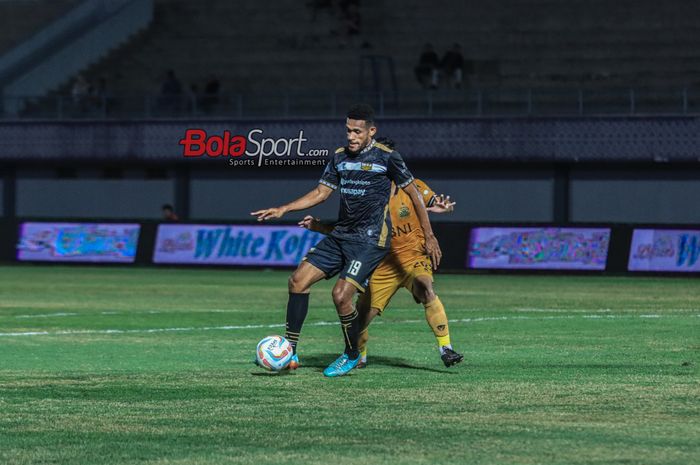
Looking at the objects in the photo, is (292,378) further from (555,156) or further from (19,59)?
(19,59)

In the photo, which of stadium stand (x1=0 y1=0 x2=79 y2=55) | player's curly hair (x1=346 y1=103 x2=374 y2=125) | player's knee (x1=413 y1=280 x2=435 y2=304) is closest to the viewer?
player's curly hair (x1=346 y1=103 x2=374 y2=125)

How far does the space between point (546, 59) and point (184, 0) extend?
13198mm

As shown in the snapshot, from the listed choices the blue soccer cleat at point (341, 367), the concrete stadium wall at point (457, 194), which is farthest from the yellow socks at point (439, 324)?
the concrete stadium wall at point (457, 194)

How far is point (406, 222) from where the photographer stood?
13719 mm

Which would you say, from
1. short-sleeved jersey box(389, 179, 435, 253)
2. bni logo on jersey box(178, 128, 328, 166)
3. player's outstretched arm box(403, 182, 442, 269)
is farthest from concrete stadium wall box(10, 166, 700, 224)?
player's outstretched arm box(403, 182, 442, 269)

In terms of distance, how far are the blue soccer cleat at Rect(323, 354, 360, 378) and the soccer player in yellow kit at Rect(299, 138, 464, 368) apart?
50 cm

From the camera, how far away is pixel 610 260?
33.4m

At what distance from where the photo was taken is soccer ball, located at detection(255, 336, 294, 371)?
12.4m

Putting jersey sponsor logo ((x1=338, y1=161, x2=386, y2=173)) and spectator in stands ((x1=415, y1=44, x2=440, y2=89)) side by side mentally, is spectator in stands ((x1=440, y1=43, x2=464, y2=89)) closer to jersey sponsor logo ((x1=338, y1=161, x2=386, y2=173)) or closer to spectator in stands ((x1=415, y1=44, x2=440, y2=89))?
spectator in stands ((x1=415, y1=44, x2=440, y2=89))

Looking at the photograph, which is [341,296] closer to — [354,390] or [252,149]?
[354,390]

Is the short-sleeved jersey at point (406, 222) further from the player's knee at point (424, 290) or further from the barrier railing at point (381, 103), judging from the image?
the barrier railing at point (381, 103)

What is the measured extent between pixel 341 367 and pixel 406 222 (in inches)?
73.1

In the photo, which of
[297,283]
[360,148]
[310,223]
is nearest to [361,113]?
[360,148]

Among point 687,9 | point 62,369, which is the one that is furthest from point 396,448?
point 687,9
